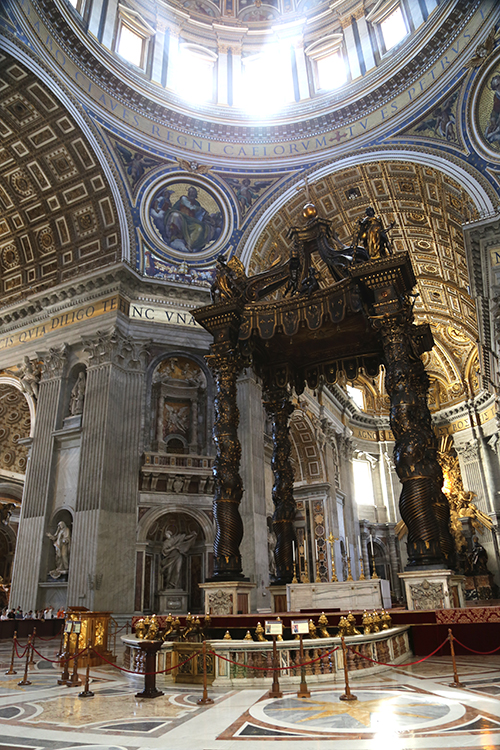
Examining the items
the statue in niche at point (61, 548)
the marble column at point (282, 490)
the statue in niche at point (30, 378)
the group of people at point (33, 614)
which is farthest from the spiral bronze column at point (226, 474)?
the statue in niche at point (30, 378)

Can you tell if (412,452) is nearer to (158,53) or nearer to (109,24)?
(109,24)

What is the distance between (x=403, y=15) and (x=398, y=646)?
17973 millimetres

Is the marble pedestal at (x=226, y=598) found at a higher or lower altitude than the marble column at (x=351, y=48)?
lower

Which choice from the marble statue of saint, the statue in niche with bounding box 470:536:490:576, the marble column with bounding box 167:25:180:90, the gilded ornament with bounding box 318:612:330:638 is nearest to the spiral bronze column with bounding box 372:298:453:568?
the gilded ornament with bounding box 318:612:330:638

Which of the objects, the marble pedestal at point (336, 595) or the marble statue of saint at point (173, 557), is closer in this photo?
the marble pedestal at point (336, 595)

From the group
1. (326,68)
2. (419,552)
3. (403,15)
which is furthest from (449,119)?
(419,552)

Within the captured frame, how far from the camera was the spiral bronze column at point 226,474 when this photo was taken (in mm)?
8516

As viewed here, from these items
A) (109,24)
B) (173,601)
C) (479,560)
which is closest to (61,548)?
(173,601)

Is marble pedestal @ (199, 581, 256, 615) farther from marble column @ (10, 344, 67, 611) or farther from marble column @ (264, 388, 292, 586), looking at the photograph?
marble column @ (10, 344, 67, 611)

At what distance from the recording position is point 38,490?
14.8 m

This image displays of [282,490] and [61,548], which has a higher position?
[282,490]

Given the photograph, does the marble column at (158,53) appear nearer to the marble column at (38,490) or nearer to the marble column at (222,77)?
the marble column at (222,77)

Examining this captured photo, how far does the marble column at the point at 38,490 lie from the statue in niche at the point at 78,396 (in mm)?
376

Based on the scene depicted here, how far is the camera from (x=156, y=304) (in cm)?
1645
